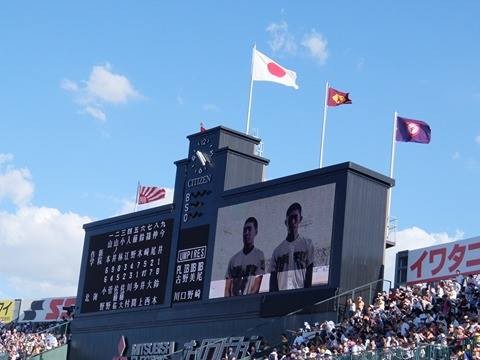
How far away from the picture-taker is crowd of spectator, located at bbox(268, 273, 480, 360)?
20.3 metres

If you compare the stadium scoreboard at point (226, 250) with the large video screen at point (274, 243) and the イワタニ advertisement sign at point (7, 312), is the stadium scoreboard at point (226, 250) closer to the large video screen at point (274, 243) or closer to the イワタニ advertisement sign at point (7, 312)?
the large video screen at point (274, 243)

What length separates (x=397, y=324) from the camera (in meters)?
22.4

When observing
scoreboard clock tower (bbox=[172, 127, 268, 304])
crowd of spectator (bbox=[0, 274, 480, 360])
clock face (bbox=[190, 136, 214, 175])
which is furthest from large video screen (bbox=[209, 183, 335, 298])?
clock face (bbox=[190, 136, 214, 175])

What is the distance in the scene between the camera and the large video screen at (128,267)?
3062cm

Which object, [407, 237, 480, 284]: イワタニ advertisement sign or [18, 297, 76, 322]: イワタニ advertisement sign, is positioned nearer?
[407, 237, 480, 284]: イワタニ advertisement sign

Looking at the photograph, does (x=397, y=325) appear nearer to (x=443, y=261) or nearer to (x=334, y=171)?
(x=443, y=261)

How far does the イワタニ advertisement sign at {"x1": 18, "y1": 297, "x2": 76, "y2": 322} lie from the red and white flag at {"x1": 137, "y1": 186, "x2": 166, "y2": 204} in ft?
41.8

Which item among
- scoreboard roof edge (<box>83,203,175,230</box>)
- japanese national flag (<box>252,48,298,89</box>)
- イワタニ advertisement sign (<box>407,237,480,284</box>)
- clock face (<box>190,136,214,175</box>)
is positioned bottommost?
イワタニ advertisement sign (<box>407,237,480,284</box>)

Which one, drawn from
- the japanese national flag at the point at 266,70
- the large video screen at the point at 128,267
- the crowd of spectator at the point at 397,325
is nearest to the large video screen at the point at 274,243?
the crowd of spectator at the point at 397,325

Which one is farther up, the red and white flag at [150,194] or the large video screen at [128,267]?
the red and white flag at [150,194]

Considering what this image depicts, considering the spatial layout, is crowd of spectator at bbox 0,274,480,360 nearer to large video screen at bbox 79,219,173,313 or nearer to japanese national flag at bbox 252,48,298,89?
large video screen at bbox 79,219,173,313

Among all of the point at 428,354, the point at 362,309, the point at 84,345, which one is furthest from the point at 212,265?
the point at 428,354

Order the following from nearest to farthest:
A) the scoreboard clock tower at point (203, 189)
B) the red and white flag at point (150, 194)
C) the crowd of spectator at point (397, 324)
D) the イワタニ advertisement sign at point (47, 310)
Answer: the crowd of spectator at point (397, 324) < the scoreboard clock tower at point (203, 189) < the red and white flag at point (150, 194) < the イワタニ advertisement sign at point (47, 310)

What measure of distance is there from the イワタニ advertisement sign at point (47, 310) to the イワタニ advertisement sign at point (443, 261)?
24.6 m
